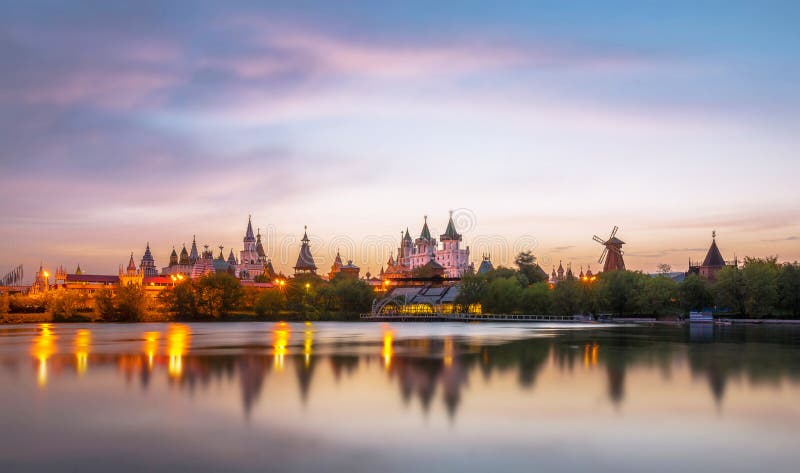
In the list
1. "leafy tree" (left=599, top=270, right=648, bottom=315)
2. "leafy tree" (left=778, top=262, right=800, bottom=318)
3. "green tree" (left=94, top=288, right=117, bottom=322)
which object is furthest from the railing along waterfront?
"green tree" (left=94, top=288, right=117, bottom=322)

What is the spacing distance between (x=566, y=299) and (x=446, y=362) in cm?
6696

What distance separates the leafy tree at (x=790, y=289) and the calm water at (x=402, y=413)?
53.6m

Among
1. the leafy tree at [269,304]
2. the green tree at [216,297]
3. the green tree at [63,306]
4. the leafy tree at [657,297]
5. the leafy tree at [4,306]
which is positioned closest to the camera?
the leafy tree at [657,297]

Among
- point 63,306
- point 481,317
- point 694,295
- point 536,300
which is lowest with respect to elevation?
point 481,317

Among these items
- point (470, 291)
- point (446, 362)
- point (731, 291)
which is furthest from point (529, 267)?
point (446, 362)

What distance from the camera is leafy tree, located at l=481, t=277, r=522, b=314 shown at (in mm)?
105625

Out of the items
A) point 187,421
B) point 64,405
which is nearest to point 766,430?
point 187,421

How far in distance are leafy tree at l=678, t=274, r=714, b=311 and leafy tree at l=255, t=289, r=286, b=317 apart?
63673mm

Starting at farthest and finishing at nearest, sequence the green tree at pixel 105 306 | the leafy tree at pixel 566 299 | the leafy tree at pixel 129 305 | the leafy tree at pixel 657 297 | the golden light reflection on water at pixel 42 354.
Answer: the leafy tree at pixel 129 305
the green tree at pixel 105 306
the leafy tree at pixel 566 299
the leafy tree at pixel 657 297
the golden light reflection on water at pixel 42 354

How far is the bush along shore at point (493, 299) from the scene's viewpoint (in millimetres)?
83500

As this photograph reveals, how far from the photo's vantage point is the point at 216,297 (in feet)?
357

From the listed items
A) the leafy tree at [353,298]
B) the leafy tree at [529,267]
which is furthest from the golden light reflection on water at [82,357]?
the leafy tree at [529,267]

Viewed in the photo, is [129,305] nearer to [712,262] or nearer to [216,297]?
[216,297]

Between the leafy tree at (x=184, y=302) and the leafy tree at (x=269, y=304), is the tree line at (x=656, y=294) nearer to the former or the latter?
the leafy tree at (x=269, y=304)
